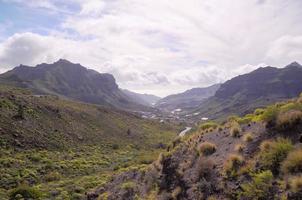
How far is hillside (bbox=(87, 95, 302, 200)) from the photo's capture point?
41.2 ft

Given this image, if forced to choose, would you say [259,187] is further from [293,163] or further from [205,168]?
[205,168]

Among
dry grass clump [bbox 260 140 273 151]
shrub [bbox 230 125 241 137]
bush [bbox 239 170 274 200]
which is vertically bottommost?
bush [bbox 239 170 274 200]

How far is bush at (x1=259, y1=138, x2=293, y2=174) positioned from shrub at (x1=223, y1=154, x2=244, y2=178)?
109cm

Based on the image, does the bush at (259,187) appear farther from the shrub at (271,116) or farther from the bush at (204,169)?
the shrub at (271,116)

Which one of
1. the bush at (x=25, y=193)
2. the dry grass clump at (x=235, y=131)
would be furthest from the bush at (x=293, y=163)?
the bush at (x=25, y=193)

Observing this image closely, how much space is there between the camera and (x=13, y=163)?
40.1 m

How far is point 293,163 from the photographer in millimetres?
12445

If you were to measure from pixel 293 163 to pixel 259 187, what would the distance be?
4.96 feet

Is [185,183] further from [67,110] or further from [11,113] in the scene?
[67,110]

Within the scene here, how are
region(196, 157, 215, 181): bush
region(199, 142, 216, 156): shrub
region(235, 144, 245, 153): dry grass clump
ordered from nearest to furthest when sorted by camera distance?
region(196, 157, 215, 181): bush, region(235, 144, 245, 153): dry grass clump, region(199, 142, 216, 156): shrub

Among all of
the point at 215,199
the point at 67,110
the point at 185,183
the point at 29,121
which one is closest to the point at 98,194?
the point at 185,183

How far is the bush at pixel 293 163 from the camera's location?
12266 mm

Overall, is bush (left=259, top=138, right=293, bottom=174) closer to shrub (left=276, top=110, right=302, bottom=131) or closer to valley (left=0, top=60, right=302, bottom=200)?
valley (left=0, top=60, right=302, bottom=200)

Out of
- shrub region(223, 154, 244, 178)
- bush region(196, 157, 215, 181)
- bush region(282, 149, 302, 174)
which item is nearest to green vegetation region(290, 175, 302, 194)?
bush region(282, 149, 302, 174)
